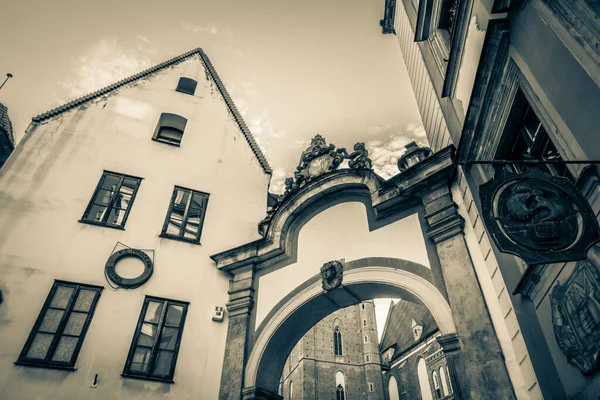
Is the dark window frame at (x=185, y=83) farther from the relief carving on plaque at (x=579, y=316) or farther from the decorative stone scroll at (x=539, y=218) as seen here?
the relief carving on plaque at (x=579, y=316)

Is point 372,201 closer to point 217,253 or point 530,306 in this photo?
point 530,306

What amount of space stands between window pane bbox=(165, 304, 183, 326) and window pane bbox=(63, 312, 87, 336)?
1.89 metres

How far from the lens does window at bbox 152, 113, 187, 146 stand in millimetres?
13852

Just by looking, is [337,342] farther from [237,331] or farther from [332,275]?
[332,275]

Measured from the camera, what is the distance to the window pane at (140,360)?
912cm

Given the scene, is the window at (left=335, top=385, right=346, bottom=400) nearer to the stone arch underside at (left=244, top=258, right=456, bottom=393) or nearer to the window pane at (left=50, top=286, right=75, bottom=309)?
the stone arch underside at (left=244, top=258, right=456, bottom=393)

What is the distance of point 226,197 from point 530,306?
30.4 ft

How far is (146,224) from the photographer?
36.8 ft

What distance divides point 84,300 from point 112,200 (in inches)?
117

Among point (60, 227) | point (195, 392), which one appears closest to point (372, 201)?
point (195, 392)

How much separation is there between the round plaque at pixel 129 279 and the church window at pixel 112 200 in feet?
2.89

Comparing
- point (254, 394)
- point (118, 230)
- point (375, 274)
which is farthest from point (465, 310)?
point (118, 230)

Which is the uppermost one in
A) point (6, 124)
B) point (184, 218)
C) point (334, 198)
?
point (6, 124)

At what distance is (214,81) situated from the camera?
52.1 feet
